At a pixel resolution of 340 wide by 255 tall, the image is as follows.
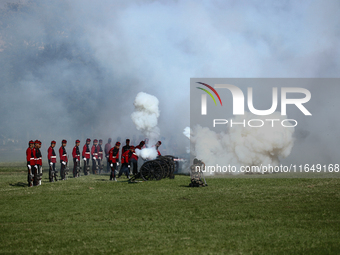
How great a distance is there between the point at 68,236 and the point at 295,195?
7747 millimetres

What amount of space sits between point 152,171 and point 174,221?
349 inches

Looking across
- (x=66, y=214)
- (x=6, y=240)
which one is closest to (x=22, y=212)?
(x=66, y=214)

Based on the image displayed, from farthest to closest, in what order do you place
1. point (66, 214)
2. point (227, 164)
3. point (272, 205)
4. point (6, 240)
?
point (227, 164) → point (272, 205) → point (66, 214) → point (6, 240)

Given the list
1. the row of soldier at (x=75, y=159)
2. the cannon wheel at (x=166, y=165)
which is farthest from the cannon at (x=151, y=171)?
the row of soldier at (x=75, y=159)

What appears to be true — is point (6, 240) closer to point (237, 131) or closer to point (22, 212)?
point (22, 212)

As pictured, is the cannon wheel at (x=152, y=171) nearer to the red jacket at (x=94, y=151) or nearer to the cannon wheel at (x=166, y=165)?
the cannon wheel at (x=166, y=165)

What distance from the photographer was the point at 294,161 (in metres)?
29.8

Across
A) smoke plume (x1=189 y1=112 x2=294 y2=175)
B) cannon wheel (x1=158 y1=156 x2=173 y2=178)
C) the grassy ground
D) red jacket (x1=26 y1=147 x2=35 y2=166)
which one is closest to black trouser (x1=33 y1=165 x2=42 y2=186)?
red jacket (x1=26 y1=147 x2=35 y2=166)

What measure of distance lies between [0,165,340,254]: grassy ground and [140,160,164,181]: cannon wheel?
3.28m

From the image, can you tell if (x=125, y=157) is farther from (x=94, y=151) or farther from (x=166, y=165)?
(x=94, y=151)

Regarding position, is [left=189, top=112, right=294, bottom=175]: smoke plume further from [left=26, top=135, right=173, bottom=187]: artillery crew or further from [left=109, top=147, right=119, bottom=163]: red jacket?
[left=109, top=147, right=119, bottom=163]: red jacket

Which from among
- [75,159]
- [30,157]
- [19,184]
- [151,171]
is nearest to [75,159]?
[75,159]

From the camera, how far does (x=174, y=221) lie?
27.9 feet

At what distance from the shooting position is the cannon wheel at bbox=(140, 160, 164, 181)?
17281mm
